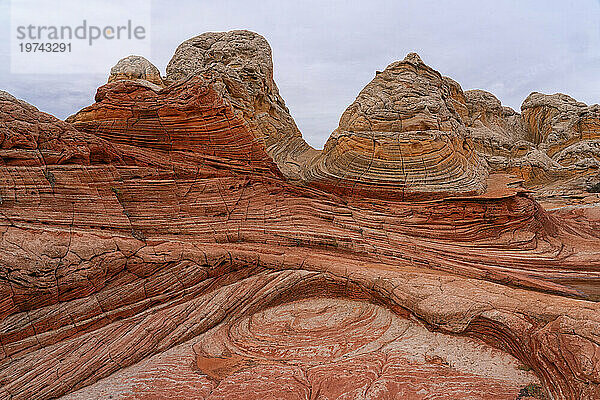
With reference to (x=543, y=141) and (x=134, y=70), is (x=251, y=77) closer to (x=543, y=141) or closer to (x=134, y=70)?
(x=134, y=70)

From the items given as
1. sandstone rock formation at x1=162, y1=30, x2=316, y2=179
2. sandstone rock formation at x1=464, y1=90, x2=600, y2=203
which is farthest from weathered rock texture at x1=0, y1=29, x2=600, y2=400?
sandstone rock formation at x1=464, y1=90, x2=600, y2=203

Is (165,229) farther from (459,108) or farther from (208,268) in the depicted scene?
(459,108)

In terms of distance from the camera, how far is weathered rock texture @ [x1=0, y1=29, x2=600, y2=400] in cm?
385

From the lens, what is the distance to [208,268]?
549 cm

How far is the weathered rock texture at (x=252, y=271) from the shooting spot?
3.85 meters

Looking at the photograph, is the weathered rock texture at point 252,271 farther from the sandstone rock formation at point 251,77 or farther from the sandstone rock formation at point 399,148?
the sandstone rock formation at point 251,77

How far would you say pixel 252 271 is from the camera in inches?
232

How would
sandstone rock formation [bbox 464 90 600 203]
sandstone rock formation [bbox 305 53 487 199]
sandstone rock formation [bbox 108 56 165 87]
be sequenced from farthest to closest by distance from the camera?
sandstone rock formation [bbox 464 90 600 203] < sandstone rock formation [bbox 108 56 165 87] < sandstone rock formation [bbox 305 53 487 199]

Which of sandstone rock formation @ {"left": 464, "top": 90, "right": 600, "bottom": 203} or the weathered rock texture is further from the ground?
sandstone rock formation @ {"left": 464, "top": 90, "right": 600, "bottom": 203}

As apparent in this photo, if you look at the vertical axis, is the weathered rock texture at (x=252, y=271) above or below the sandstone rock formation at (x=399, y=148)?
below

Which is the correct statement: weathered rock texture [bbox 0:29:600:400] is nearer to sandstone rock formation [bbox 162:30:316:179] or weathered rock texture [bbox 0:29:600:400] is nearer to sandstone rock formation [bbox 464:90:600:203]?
sandstone rock formation [bbox 162:30:316:179]

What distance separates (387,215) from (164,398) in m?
5.55

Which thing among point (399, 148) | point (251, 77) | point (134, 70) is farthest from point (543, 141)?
point (134, 70)

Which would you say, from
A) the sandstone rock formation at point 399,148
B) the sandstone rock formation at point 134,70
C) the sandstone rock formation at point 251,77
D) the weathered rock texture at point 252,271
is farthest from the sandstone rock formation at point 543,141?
the sandstone rock formation at point 134,70
